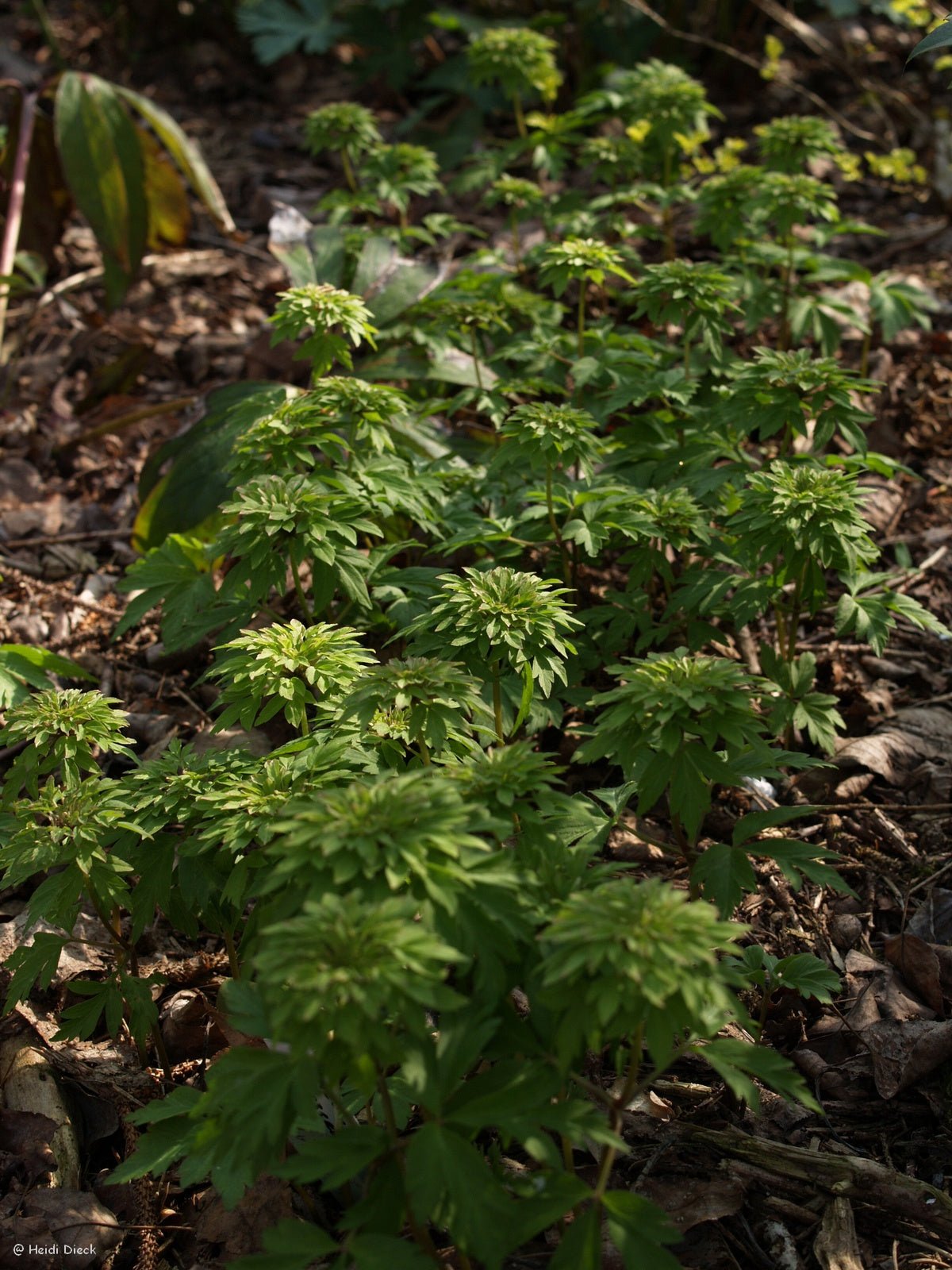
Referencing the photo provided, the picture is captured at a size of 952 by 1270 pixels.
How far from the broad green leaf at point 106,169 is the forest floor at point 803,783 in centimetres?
33

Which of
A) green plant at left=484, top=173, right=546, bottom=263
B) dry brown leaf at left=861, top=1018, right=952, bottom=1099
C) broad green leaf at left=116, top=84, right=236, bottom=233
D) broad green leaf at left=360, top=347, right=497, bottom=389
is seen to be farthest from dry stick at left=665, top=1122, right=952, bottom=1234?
broad green leaf at left=116, top=84, right=236, bottom=233

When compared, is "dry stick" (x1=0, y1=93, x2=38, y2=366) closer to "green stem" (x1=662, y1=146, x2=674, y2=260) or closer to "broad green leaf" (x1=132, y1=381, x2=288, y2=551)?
"broad green leaf" (x1=132, y1=381, x2=288, y2=551)

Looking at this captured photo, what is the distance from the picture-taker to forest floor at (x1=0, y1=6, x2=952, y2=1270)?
6.05 feet

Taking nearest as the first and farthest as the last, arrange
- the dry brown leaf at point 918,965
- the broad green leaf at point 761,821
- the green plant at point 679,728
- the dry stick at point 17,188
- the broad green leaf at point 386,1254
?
the broad green leaf at point 386,1254 → the green plant at point 679,728 → the broad green leaf at point 761,821 → the dry brown leaf at point 918,965 → the dry stick at point 17,188

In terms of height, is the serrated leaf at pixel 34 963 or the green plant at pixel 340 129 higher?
the green plant at pixel 340 129

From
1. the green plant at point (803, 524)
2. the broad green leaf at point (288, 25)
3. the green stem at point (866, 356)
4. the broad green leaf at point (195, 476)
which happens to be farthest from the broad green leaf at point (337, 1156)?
the broad green leaf at point (288, 25)

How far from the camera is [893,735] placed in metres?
2.73

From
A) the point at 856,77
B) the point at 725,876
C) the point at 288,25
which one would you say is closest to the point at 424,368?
the point at 725,876

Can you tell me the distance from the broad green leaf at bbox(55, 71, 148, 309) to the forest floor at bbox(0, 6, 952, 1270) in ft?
1.10

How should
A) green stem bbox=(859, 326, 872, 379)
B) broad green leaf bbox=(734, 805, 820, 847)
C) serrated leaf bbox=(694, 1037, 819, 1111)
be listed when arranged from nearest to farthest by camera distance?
serrated leaf bbox=(694, 1037, 819, 1111) < broad green leaf bbox=(734, 805, 820, 847) < green stem bbox=(859, 326, 872, 379)

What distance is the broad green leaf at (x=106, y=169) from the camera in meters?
4.23

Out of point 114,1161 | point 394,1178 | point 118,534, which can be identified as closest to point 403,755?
point 394,1178

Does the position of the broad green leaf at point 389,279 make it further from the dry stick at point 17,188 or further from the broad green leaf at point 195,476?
the dry stick at point 17,188

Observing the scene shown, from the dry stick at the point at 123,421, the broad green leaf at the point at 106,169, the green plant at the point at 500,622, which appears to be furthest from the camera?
the broad green leaf at the point at 106,169
